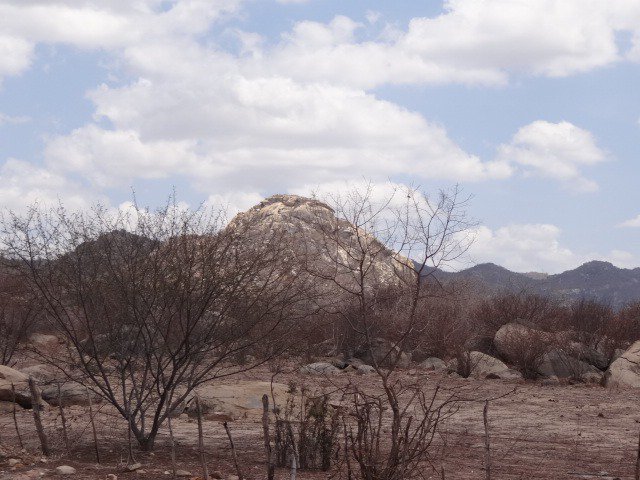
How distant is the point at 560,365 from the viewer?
24.1 m

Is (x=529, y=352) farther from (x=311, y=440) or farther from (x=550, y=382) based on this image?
(x=311, y=440)

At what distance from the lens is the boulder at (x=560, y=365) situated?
23.8 metres

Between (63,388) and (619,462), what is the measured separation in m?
10.4

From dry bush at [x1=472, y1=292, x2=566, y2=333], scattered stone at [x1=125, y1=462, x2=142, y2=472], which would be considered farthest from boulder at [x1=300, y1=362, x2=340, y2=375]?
scattered stone at [x1=125, y1=462, x2=142, y2=472]

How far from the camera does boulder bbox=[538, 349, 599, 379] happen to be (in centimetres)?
2381

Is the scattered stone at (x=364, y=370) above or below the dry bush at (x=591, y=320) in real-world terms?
below

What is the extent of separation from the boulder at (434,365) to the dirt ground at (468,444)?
6782 mm

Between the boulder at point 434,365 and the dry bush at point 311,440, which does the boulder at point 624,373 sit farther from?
the dry bush at point 311,440

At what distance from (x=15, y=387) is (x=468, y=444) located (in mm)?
8640

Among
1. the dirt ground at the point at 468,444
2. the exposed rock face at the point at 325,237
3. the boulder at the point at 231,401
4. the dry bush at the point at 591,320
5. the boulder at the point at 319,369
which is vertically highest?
the exposed rock face at the point at 325,237

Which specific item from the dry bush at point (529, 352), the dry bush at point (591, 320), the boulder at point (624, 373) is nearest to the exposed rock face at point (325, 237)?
the boulder at point (624, 373)

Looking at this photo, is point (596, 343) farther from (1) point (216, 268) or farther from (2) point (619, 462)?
(1) point (216, 268)

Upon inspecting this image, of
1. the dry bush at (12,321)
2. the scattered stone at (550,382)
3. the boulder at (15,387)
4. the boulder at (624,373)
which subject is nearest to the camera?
the boulder at (15,387)

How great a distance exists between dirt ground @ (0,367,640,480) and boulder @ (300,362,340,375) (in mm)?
5071
